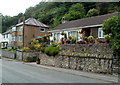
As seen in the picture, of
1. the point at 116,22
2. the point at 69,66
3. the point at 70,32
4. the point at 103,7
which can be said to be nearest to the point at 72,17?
the point at 103,7

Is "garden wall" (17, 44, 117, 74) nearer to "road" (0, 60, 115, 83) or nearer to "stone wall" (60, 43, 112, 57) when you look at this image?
"stone wall" (60, 43, 112, 57)

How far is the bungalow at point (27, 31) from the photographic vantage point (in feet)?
146

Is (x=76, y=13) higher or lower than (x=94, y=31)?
higher

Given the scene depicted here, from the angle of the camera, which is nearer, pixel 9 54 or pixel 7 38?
pixel 9 54

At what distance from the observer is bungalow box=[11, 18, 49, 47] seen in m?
44.5

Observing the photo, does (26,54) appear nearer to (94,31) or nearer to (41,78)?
(94,31)

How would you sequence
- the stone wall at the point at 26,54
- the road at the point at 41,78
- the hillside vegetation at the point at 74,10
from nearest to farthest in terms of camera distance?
the road at the point at 41,78, the stone wall at the point at 26,54, the hillside vegetation at the point at 74,10

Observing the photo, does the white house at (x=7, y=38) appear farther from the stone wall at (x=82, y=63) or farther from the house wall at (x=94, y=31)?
the house wall at (x=94, y=31)

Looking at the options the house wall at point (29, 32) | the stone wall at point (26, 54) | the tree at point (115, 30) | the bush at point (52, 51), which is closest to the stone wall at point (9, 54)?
the stone wall at point (26, 54)

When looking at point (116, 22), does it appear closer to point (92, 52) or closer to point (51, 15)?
point (92, 52)

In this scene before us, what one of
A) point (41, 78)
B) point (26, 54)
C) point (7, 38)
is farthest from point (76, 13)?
point (41, 78)

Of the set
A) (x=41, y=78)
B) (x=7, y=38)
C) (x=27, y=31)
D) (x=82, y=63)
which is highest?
(x=27, y=31)

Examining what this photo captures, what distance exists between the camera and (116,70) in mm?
12430

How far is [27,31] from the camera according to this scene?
4456cm
